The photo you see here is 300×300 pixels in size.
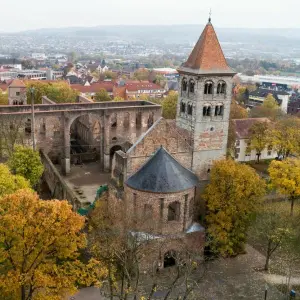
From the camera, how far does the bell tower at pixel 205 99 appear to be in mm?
46219

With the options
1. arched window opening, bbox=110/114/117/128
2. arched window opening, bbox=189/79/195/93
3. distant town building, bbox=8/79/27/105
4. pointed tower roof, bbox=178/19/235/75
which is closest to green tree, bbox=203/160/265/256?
arched window opening, bbox=189/79/195/93

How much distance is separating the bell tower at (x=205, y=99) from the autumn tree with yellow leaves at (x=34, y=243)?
66.9ft

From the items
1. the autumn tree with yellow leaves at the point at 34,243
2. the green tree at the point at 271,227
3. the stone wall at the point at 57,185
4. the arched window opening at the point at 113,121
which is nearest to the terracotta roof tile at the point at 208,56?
the green tree at the point at 271,227

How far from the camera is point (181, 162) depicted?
159ft

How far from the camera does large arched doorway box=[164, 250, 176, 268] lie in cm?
4348

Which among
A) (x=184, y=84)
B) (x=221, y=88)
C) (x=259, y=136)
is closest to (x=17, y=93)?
(x=259, y=136)

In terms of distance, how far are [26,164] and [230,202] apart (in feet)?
87.7

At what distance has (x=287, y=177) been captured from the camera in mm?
54156

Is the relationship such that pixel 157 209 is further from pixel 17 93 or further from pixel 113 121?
pixel 17 93

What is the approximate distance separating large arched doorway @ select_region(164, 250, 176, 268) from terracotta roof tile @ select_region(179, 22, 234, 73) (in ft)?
65.1

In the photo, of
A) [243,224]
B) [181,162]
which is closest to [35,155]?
[181,162]

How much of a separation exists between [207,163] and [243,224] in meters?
8.68

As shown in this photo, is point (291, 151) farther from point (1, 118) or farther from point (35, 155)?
point (1, 118)

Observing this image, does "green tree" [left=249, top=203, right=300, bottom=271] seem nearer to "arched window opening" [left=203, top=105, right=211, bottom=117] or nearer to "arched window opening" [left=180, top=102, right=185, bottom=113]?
"arched window opening" [left=203, top=105, right=211, bottom=117]
